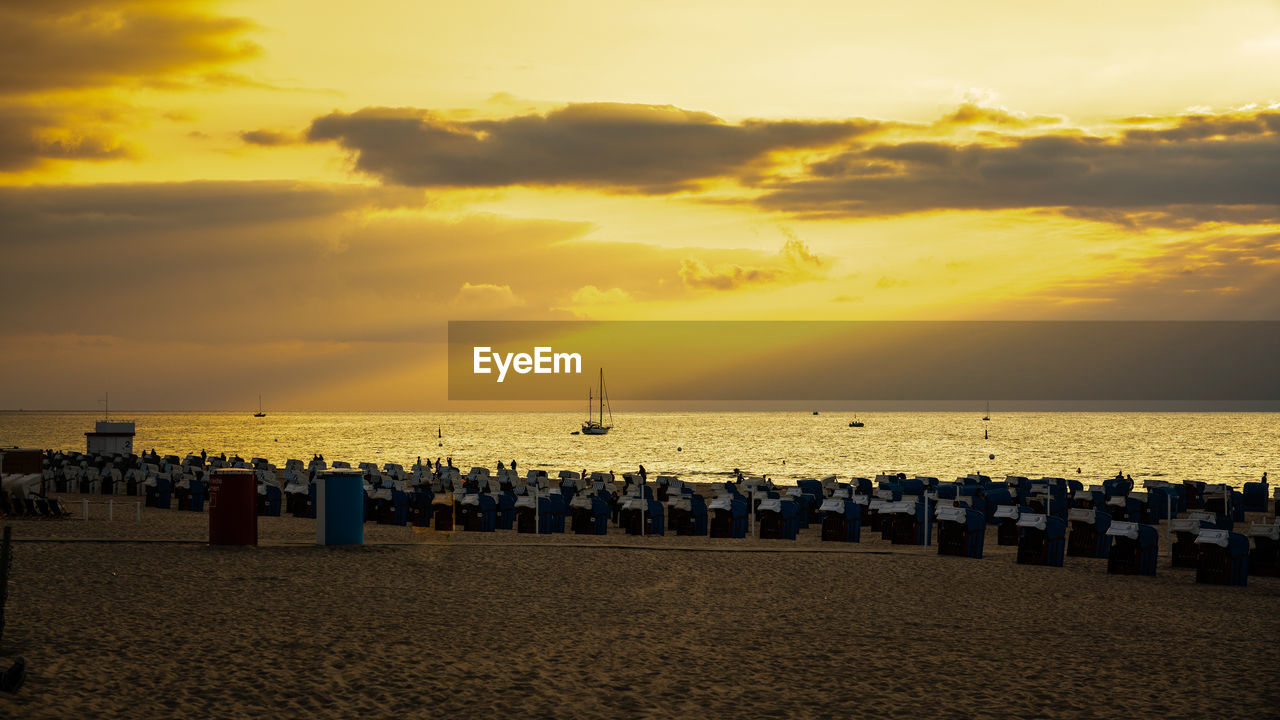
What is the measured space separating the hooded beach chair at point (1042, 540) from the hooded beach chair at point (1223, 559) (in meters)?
2.54

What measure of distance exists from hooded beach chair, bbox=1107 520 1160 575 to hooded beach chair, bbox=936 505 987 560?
9.19 ft

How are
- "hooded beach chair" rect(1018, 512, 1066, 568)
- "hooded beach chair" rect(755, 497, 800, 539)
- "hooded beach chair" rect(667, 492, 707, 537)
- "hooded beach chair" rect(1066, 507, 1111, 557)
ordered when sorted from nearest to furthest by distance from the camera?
1. "hooded beach chair" rect(1018, 512, 1066, 568)
2. "hooded beach chair" rect(1066, 507, 1111, 557)
3. "hooded beach chair" rect(755, 497, 800, 539)
4. "hooded beach chair" rect(667, 492, 707, 537)

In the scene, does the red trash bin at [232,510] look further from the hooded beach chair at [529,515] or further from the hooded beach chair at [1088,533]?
the hooded beach chair at [1088,533]

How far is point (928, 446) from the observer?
173125mm

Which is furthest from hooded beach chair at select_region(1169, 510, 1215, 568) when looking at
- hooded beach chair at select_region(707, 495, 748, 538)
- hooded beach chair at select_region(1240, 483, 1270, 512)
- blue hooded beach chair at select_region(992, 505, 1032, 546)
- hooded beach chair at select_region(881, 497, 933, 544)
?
hooded beach chair at select_region(1240, 483, 1270, 512)

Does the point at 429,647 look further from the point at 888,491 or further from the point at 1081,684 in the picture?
the point at 888,491

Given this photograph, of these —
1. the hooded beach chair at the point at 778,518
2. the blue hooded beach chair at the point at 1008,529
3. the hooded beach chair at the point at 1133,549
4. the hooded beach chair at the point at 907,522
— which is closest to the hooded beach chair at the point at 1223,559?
the hooded beach chair at the point at 1133,549

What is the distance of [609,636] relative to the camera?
1355cm

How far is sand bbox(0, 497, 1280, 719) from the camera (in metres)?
10.3

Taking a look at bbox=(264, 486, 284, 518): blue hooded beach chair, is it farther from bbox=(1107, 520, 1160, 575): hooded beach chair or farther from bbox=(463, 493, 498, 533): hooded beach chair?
bbox=(1107, 520, 1160, 575): hooded beach chair

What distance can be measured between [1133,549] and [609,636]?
12.1 meters

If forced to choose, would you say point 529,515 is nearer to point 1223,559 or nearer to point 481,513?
point 481,513

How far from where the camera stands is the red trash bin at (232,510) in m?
21.6

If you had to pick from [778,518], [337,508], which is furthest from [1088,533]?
[337,508]
